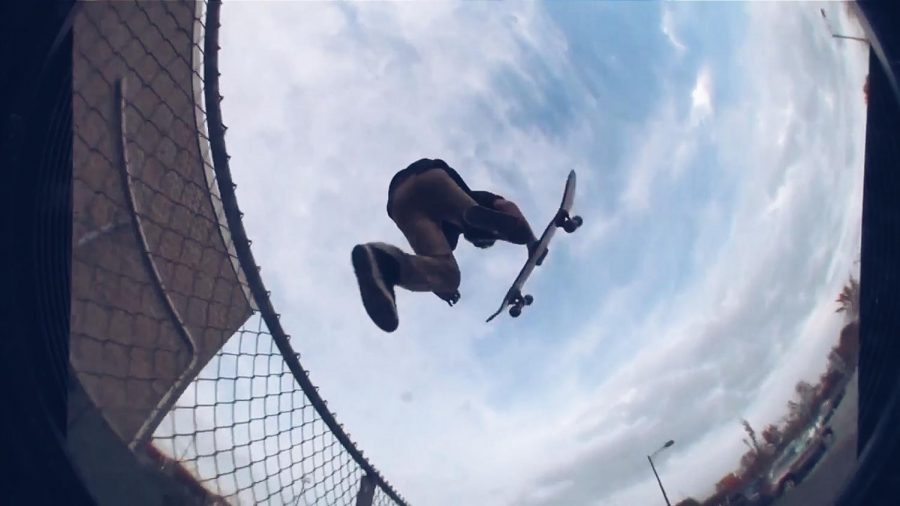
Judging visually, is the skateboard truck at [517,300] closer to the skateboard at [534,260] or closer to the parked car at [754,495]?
the skateboard at [534,260]

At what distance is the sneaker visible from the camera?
2650 millimetres

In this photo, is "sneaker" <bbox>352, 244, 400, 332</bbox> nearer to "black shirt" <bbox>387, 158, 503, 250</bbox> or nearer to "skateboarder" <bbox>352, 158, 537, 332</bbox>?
"skateboarder" <bbox>352, 158, 537, 332</bbox>

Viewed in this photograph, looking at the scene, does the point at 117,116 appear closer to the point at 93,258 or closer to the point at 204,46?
the point at 204,46

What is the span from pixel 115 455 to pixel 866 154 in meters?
4.13

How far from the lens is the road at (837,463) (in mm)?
2348

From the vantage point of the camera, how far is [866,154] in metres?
2.42

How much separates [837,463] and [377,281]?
2755 millimetres

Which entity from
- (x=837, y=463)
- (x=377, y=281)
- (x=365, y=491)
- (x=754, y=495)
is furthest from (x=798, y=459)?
(x=365, y=491)

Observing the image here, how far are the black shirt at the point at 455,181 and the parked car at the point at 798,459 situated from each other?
250 centimetres

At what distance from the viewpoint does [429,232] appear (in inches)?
119

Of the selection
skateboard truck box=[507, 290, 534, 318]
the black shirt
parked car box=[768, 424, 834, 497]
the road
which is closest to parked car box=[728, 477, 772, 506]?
parked car box=[768, 424, 834, 497]

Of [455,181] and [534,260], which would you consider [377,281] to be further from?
[534,260]

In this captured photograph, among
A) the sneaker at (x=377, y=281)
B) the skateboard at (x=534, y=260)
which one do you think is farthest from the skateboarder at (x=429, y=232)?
the skateboard at (x=534, y=260)

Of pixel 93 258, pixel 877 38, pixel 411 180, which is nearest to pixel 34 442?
pixel 93 258
